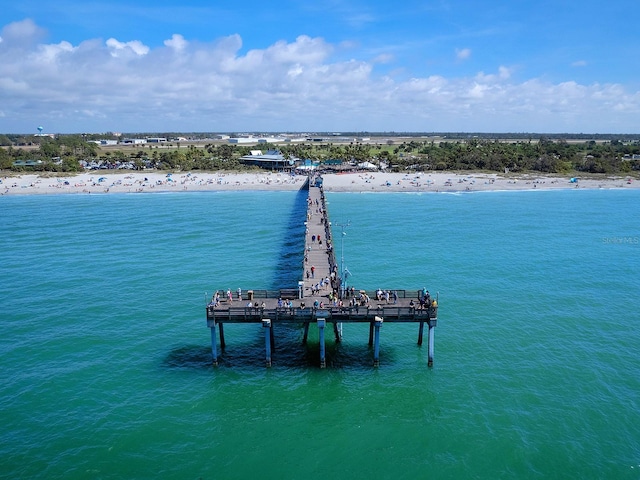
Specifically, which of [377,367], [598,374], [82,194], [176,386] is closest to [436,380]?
[377,367]

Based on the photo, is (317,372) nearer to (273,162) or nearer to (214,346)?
(214,346)

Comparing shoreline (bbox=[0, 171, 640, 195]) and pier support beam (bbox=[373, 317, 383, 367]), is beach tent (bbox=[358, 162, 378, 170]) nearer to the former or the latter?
shoreline (bbox=[0, 171, 640, 195])

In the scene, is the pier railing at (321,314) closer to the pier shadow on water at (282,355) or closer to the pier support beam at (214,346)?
the pier support beam at (214,346)

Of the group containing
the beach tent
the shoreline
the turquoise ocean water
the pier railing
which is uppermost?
the beach tent

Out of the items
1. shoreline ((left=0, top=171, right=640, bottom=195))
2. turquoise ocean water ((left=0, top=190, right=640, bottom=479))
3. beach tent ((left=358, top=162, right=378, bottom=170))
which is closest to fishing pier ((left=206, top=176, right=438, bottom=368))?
turquoise ocean water ((left=0, top=190, right=640, bottom=479))

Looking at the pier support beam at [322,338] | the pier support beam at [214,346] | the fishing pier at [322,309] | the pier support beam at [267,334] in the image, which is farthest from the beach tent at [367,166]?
the pier support beam at [214,346]

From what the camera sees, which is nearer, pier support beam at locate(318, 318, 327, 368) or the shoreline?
pier support beam at locate(318, 318, 327, 368)
